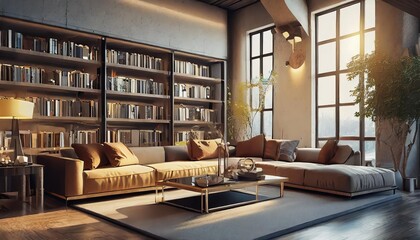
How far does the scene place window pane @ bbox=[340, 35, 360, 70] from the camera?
6.94m

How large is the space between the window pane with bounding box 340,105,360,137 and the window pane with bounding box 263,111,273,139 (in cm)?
166

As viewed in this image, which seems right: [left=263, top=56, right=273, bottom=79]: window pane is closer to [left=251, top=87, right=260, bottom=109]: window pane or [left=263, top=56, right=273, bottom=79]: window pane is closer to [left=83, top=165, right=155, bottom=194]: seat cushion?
[left=251, top=87, right=260, bottom=109]: window pane

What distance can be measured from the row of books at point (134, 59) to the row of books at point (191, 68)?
398 millimetres

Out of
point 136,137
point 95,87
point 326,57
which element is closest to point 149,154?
point 136,137

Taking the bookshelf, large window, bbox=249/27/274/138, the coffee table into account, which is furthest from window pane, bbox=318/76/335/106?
the coffee table

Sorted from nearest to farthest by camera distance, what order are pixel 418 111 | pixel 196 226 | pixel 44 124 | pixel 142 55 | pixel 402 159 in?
pixel 196 226 → pixel 418 111 → pixel 402 159 → pixel 44 124 → pixel 142 55

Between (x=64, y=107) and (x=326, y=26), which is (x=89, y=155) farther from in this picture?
(x=326, y=26)

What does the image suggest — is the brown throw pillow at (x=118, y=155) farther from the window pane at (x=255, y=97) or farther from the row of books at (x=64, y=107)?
the window pane at (x=255, y=97)

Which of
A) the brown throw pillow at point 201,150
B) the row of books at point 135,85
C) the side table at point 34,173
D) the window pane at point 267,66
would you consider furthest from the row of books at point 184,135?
the side table at point 34,173

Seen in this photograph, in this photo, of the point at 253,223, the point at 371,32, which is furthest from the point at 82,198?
the point at 371,32

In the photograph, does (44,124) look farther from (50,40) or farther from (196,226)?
(196,226)

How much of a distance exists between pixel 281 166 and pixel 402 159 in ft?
6.61

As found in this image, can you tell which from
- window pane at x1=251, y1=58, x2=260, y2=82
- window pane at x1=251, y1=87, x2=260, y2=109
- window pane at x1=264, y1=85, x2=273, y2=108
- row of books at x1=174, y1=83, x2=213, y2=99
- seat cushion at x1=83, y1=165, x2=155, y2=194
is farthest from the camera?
window pane at x1=251, y1=58, x2=260, y2=82

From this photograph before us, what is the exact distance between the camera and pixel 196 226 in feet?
11.6
